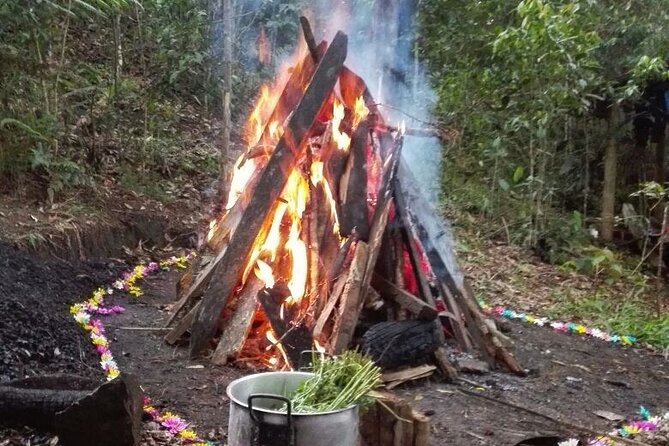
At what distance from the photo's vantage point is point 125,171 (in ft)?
35.4

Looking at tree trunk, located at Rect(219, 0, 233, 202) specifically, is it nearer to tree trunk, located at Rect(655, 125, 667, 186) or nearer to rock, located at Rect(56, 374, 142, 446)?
tree trunk, located at Rect(655, 125, 667, 186)

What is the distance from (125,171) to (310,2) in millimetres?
4614

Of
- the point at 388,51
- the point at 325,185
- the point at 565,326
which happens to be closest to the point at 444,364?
the point at 325,185

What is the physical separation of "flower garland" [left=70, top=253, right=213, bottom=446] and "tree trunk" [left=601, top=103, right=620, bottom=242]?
23.4 ft

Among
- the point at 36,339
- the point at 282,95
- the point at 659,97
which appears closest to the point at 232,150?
the point at 282,95

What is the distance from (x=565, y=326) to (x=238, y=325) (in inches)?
164

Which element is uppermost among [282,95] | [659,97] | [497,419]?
[659,97]

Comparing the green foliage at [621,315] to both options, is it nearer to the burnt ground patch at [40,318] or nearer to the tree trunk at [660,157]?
the tree trunk at [660,157]

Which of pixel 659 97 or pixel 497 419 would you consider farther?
pixel 659 97

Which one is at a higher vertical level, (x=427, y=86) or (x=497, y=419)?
(x=427, y=86)

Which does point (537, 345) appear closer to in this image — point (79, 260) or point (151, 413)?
point (151, 413)

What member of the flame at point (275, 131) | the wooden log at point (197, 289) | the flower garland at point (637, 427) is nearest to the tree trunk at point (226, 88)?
the flame at point (275, 131)

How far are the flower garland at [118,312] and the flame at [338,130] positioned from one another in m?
2.68

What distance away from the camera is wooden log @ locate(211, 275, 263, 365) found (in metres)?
5.65
